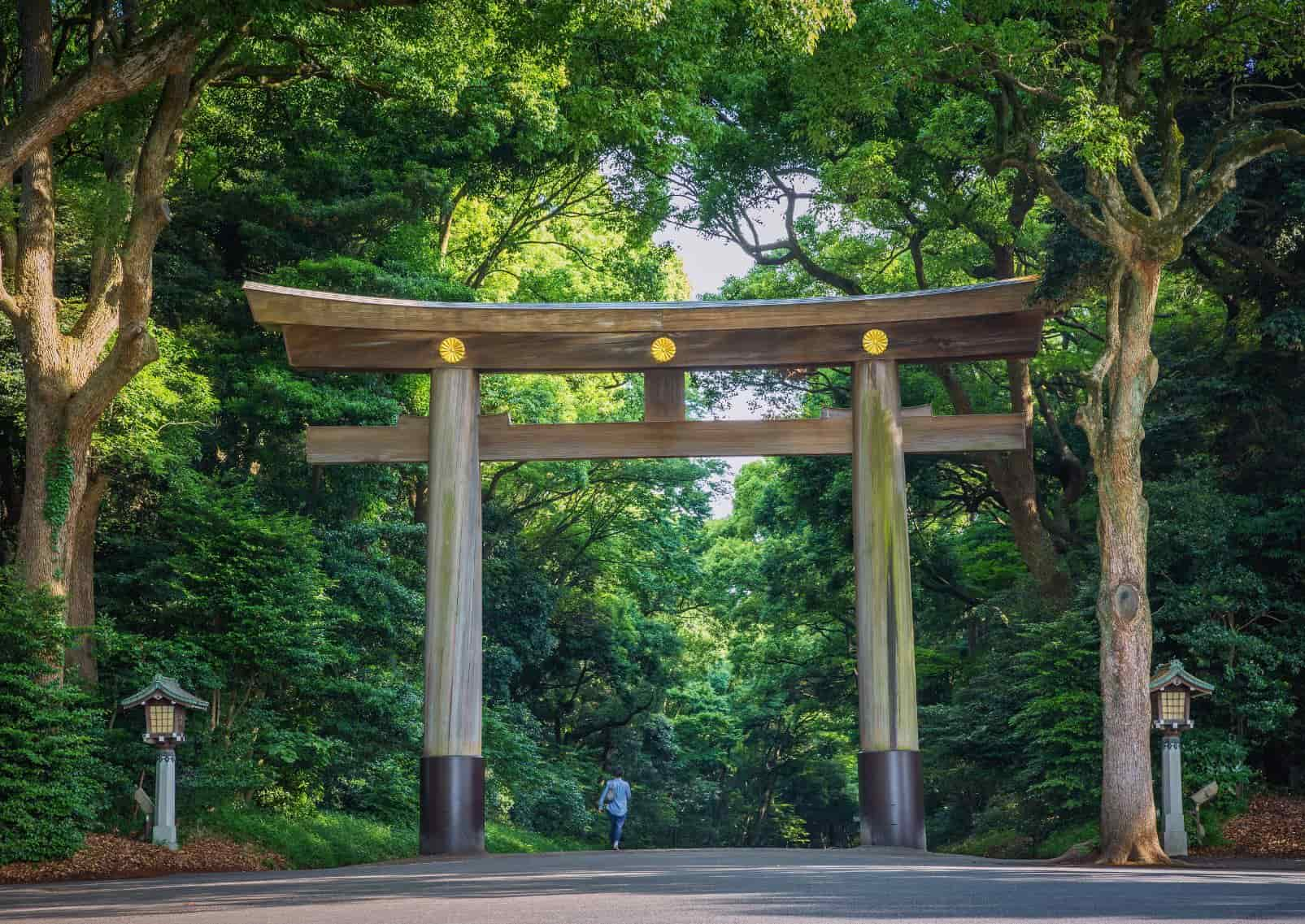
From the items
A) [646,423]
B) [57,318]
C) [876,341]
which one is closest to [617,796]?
[646,423]

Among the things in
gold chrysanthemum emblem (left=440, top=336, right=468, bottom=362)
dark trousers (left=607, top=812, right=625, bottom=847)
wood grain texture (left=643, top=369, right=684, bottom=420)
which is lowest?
dark trousers (left=607, top=812, right=625, bottom=847)

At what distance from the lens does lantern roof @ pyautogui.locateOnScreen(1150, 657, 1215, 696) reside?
1380 cm

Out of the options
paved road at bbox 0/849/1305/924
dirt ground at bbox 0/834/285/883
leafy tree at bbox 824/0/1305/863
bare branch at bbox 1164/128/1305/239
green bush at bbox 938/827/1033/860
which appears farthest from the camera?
green bush at bbox 938/827/1033/860

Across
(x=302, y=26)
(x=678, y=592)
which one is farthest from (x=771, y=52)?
(x=678, y=592)

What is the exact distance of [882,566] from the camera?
→ 13.0 meters

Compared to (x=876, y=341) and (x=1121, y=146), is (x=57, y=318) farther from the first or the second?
(x=1121, y=146)

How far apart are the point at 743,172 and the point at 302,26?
7.98 metres

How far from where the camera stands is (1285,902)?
6.64 metres

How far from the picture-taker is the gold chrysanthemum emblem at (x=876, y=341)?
13406 millimetres

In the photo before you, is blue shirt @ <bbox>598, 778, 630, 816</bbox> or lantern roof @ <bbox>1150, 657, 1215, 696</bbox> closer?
lantern roof @ <bbox>1150, 657, 1215, 696</bbox>

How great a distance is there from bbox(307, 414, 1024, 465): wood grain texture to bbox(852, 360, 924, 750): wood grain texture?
23 cm

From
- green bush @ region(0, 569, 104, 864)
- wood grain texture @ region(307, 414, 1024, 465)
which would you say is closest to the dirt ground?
green bush @ region(0, 569, 104, 864)

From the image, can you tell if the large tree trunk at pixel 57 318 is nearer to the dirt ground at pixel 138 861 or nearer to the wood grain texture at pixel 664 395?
the dirt ground at pixel 138 861

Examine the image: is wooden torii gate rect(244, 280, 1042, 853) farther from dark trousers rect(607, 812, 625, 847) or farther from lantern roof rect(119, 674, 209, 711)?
dark trousers rect(607, 812, 625, 847)
